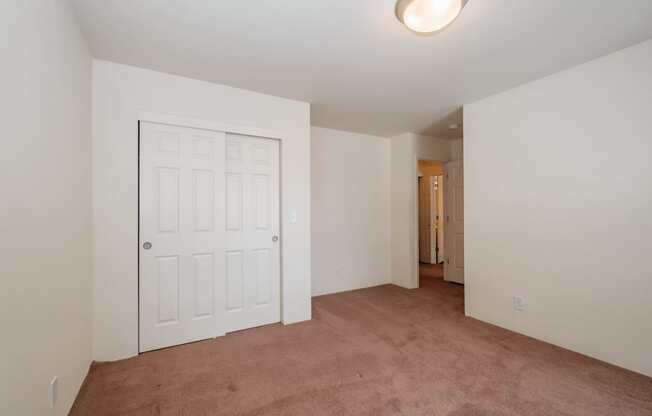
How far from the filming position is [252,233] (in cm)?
292

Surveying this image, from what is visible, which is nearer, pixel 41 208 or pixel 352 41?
pixel 41 208

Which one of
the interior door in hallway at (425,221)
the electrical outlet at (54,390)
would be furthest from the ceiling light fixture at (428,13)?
the interior door in hallway at (425,221)

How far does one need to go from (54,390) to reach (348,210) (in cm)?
357

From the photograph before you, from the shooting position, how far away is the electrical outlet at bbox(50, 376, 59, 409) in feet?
4.57

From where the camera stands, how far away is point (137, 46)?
2.09 m

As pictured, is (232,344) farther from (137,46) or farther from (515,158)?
(515,158)

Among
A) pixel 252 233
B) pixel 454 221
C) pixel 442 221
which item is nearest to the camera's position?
pixel 252 233

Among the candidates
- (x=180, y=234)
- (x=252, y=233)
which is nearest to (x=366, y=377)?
(x=252, y=233)

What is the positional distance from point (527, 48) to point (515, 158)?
1.08 meters

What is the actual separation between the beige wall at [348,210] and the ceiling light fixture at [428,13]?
2.58 m

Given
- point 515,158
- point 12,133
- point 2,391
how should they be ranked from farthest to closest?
1. point 515,158
2. point 12,133
3. point 2,391

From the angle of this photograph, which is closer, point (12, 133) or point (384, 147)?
point (12, 133)

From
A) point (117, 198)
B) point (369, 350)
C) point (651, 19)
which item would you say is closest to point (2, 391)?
point (117, 198)

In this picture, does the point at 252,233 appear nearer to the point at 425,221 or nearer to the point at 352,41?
the point at 352,41
